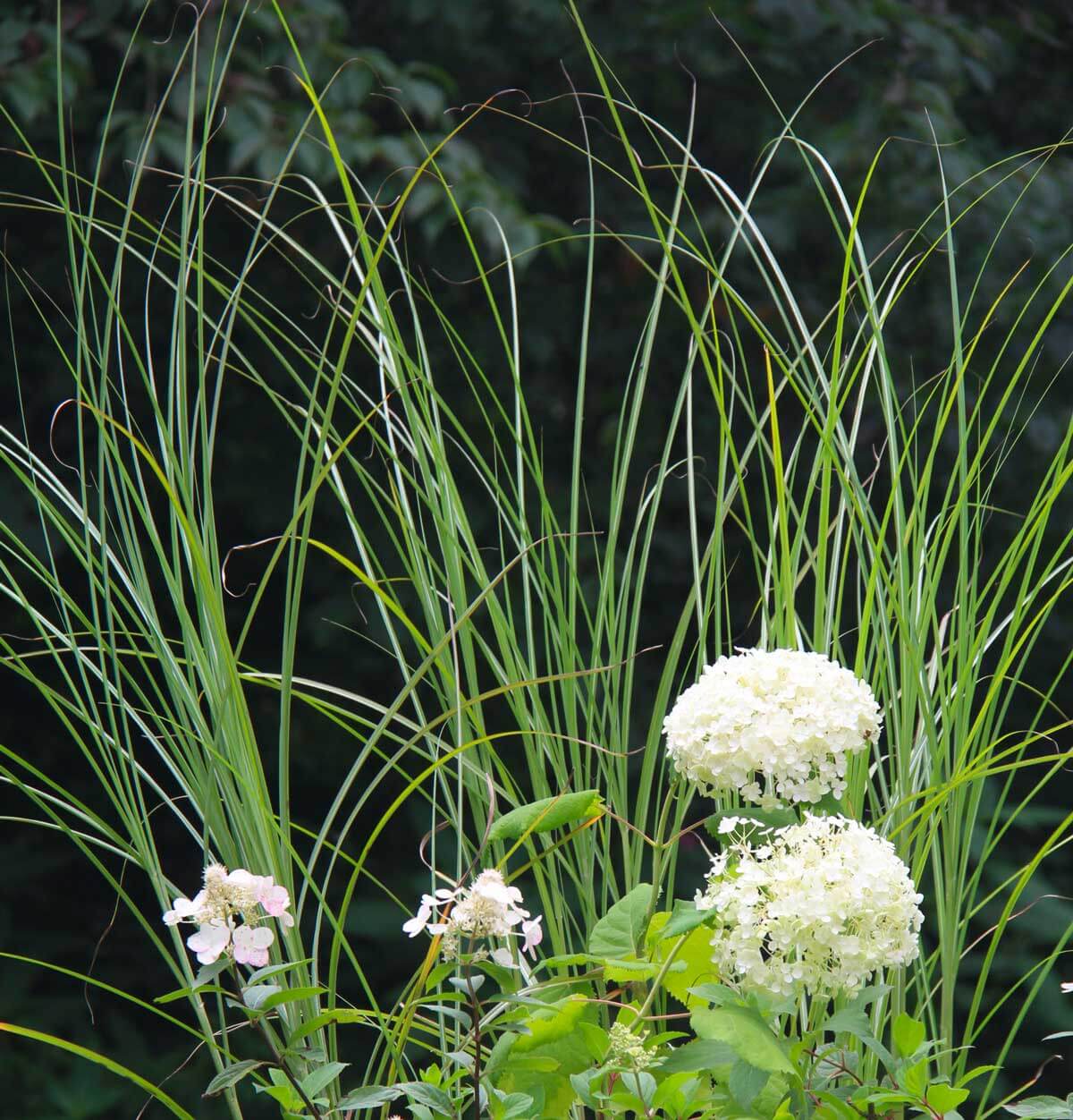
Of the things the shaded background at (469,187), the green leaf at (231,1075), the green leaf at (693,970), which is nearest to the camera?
the green leaf at (231,1075)

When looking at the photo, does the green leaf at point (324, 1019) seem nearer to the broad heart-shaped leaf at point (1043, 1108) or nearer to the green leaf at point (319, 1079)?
the green leaf at point (319, 1079)

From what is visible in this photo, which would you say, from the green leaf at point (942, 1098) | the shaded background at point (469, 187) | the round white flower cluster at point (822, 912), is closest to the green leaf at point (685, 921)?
the round white flower cluster at point (822, 912)

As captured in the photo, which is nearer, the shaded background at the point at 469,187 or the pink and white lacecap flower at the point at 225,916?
the pink and white lacecap flower at the point at 225,916

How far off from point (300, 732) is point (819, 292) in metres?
1.19

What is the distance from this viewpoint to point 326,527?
2.21 metres

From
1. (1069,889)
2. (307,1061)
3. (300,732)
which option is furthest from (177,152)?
(1069,889)

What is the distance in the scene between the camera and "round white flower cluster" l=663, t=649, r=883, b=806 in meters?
0.62

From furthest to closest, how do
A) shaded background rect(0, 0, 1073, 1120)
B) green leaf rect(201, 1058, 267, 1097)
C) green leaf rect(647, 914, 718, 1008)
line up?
shaded background rect(0, 0, 1073, 1120) → green leaf rect(647, 914, 718, 1008) → green leaf rect(201, 1058, 267, 1097)

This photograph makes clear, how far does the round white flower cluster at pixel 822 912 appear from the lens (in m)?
0.58

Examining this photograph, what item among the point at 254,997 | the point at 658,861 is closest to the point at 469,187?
the point at 658,861

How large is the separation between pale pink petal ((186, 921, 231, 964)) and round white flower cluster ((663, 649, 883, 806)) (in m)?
0.22

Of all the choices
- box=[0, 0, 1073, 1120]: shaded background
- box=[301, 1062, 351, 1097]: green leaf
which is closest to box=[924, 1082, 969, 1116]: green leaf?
box=[301, 1062, 351, 1097]: green leaf

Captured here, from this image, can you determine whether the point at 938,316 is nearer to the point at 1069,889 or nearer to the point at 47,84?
the point at 1069,889

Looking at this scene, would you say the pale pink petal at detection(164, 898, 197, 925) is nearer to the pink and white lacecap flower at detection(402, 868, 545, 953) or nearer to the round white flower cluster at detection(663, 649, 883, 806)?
the pink and white lacecap flower at detection(402, 868, 545, 953)
